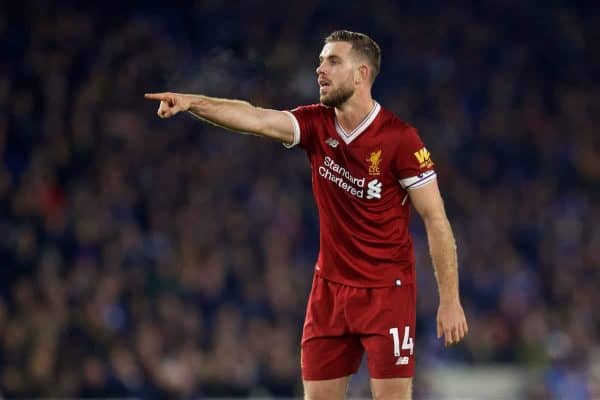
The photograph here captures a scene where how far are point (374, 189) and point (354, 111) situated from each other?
42cm

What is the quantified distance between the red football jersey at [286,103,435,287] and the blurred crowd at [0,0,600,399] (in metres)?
3.13

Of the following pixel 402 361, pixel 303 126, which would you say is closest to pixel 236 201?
pixel 303 126

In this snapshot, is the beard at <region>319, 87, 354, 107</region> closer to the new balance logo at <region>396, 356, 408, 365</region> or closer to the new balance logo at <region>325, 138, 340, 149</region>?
the new balance logo at <region>325, 138, 340, 149</region>

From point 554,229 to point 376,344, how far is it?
934cm

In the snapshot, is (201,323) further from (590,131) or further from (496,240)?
(590,131)

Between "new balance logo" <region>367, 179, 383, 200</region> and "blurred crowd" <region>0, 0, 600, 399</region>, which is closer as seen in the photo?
"new balance logo" <region>367, 179, 383, 200</region>

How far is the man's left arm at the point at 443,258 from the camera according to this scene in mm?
5941

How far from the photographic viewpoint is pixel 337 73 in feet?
19.5

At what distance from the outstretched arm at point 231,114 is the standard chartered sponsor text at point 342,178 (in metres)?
0.23

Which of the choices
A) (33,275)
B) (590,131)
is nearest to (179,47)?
(33,275)

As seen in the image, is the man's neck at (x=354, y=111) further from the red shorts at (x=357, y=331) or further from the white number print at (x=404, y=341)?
the white number print at (x=404, y=341)

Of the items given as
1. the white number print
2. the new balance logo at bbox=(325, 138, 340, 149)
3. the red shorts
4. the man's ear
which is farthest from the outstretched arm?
the white number print

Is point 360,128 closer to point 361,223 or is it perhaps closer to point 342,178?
point 342,178

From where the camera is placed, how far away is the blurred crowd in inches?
441
